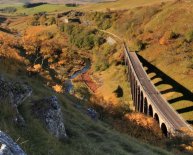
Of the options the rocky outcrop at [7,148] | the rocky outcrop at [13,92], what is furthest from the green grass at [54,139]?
the rocky outcrop at [7,148]

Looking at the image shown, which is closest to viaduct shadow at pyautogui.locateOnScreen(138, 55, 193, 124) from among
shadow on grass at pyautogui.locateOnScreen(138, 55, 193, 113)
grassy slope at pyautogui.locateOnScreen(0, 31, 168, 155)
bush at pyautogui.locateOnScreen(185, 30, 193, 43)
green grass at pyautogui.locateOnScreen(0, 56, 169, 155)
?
shadow on grass at pyautogui.locateOnScreen(138, 55, 193, 113)

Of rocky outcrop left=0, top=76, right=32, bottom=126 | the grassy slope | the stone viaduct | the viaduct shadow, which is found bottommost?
the viaduct shadow

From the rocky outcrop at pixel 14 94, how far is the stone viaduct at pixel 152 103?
6558cm

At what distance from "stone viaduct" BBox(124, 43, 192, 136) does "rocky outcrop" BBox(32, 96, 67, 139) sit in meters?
63.1

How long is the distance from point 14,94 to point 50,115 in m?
3.15

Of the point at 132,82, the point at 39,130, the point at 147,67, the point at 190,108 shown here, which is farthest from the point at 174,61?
the point at 39,130

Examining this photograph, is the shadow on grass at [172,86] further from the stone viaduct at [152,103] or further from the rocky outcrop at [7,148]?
the rocky outcrop at [7,148]

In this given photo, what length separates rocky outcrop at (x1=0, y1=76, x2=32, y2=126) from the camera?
2139 centimetres

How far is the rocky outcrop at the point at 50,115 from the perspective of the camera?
25.4 m

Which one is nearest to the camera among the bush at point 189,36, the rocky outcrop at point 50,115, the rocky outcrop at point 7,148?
the rocky outcrop at point 7,148

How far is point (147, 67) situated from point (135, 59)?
6702mm

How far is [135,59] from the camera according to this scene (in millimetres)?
176750

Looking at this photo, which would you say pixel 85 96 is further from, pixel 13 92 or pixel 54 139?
pixel 54 139

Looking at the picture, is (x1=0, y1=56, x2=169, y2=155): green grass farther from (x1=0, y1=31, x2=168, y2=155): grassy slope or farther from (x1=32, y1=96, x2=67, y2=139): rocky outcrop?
(x1=32, y1=96, x2=67, y2=139): rocky outcrop
